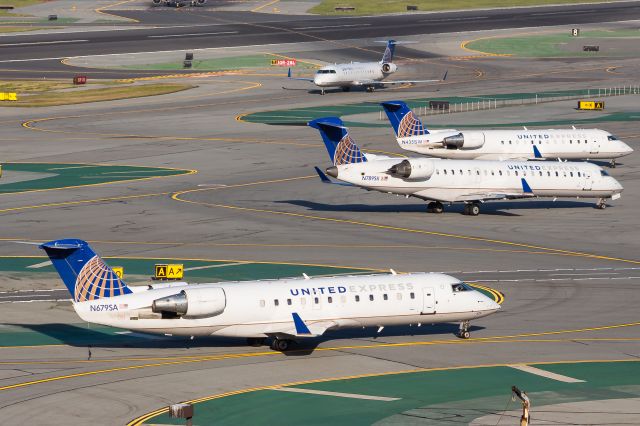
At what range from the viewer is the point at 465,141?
110 meters

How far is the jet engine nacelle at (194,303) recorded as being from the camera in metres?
55.0

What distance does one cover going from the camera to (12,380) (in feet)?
175

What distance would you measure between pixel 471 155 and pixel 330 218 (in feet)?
66.8

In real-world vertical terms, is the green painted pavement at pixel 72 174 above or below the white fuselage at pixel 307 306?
above

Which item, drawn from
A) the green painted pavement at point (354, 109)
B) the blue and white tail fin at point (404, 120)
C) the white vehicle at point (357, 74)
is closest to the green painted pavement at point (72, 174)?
the blue and white tail fin at point (404, 120)

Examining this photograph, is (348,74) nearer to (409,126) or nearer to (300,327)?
(409,126)

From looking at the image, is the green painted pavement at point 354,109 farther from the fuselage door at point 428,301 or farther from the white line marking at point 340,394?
the white line marking at point 340,394

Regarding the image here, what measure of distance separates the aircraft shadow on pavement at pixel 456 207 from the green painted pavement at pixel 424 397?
4165cm

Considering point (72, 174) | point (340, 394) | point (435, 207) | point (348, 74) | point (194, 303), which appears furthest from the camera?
point (348, 74)

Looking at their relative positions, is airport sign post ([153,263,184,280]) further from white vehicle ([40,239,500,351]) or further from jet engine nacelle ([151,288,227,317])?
jet engine nacelle ([151,288,227,317])

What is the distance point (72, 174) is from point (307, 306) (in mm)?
58787

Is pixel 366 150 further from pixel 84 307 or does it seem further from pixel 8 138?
pixel 84 307

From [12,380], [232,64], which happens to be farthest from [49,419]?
[232,64]

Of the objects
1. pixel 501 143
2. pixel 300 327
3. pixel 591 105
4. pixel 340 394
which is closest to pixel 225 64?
pixel 591 105
